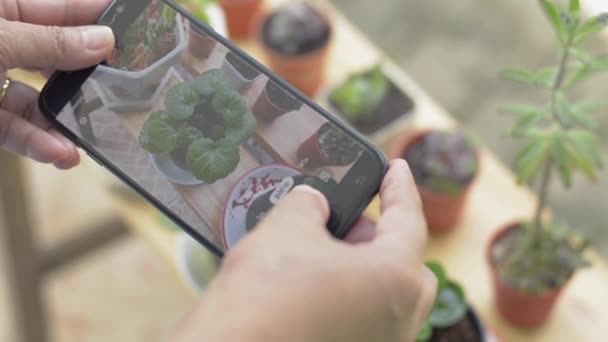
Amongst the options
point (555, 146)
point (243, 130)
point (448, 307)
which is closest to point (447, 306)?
point (448, 307)

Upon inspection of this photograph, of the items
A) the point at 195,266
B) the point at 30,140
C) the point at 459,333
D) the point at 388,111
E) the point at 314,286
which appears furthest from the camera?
the point at 388,111

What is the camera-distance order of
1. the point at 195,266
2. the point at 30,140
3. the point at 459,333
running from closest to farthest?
1. the point at 30,140
2. the point at 459,333
3. the point at 195,266

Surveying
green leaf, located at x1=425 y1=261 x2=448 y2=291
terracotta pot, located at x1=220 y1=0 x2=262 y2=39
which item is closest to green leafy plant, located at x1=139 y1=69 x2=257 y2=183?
green leaf, located at x1=425 y1=261 x2=448 y2=291

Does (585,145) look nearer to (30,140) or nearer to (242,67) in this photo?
(242,67)

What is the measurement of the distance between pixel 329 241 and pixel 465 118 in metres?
1.36

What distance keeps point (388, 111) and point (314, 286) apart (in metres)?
0.63

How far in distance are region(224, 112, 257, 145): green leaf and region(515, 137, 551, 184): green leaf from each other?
0.33m

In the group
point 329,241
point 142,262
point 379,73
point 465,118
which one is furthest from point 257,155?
point 465,118

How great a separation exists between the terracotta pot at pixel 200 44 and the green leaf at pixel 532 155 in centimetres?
38

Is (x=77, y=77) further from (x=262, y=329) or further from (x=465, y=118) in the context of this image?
(x=465, y=118)

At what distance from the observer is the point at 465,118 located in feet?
6.46

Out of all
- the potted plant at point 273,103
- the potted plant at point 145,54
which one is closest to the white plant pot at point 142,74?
the potted plant at point 145,54

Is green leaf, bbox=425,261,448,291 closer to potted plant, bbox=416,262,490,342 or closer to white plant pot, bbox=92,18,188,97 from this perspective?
potted plant, bbox=416,262,490,342

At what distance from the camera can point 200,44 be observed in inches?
33.4
